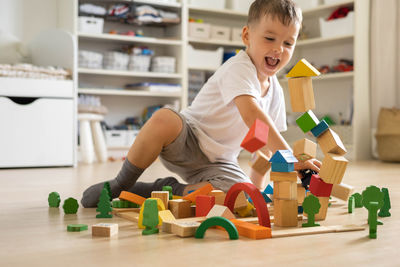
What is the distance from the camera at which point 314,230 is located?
0.85 m

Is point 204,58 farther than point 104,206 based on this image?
Yes

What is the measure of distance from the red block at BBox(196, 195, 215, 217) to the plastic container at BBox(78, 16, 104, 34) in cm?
215

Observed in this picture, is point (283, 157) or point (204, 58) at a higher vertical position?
point (204, 58)

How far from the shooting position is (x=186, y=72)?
3.18 meters

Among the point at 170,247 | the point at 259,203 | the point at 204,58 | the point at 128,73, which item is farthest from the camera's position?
the point at 204,58

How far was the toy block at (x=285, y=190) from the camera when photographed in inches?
34.5

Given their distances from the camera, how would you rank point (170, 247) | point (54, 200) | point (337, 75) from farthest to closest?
point (337, 75)
point (54, 200)
point (170, 247)

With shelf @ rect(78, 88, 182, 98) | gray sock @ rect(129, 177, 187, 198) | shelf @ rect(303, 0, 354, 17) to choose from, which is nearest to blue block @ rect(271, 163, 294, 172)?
gray sock @ rect(129, 177, 187, 198)

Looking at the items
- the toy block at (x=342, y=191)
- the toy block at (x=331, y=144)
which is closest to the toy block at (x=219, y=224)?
the toy block at (x=331, y=144)

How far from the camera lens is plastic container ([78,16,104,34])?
112 inches

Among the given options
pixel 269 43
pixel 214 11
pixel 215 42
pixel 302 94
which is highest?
pixel 214 11

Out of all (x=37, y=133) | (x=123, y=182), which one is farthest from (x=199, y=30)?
(x=123, y=182)

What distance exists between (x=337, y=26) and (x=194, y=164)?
7.19 ft

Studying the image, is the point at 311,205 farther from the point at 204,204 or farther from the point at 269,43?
the point at 269,43
